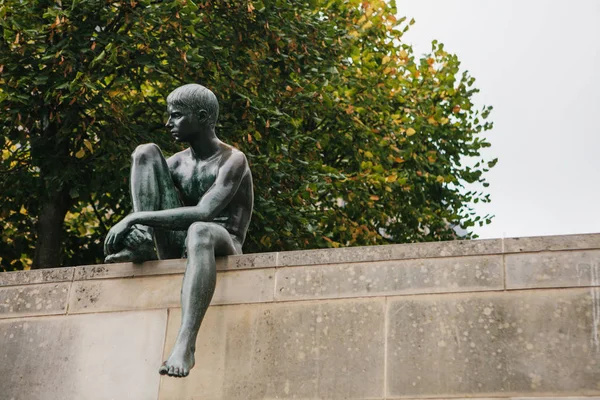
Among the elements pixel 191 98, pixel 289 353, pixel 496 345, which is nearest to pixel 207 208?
pixel 191 98

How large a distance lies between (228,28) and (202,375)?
9880 mm

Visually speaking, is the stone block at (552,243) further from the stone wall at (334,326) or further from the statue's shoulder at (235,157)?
the statue's shoulder at (235,157)

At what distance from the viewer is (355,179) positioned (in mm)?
18984

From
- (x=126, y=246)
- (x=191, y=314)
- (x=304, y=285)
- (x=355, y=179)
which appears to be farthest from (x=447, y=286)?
(x=355, y=179)

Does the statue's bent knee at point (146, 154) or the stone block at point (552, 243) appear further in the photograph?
the statue's bent knee at point (146, 154)

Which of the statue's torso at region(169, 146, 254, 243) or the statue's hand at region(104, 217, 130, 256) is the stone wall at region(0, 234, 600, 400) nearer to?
the statue's hand at region(104, 217, 130, 256)

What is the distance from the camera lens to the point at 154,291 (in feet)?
28.9

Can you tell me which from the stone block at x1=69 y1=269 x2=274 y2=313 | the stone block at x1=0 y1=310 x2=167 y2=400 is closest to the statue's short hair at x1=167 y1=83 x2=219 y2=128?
the stone block at x1=69 y1=269 x2=274 y2=313

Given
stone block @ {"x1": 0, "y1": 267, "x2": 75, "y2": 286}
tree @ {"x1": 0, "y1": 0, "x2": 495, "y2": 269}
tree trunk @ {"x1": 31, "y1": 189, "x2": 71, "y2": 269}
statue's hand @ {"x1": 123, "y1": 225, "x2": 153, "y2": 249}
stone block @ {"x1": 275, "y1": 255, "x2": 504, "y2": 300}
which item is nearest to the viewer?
stone block @ {"x1": 275, "y1": 255, "x2": 504, "y2": 300}

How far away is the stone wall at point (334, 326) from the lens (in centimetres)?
760

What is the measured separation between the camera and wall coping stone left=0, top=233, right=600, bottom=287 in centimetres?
783

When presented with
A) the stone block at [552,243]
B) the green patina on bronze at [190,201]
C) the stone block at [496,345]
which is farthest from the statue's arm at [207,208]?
the stone block at [552,243]

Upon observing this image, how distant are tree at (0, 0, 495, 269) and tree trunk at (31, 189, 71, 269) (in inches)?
0.9

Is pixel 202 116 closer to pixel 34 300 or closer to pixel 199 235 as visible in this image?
pixel 199 235
